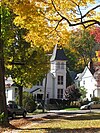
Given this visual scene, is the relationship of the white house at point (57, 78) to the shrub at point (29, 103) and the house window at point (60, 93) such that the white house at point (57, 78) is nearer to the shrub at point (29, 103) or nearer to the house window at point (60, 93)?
the house window at point (60, 93)

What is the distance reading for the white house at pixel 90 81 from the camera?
71562 mm

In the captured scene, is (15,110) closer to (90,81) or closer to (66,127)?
(66,127)

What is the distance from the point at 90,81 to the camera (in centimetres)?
7656

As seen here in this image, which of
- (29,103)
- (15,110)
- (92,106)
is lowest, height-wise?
(92,106)

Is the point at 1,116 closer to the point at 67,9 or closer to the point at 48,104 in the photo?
the point at 67,9

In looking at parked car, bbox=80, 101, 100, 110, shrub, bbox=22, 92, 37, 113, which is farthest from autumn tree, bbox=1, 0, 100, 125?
parked car, bbox=80, 101, 100, 110

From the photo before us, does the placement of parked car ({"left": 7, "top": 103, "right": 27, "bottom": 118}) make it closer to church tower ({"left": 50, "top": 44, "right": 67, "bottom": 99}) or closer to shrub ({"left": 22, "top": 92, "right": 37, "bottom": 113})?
shrub ({"left": 22, "top": 92, "right": 37, "bottom": 113})

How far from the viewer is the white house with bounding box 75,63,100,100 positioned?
7156cm

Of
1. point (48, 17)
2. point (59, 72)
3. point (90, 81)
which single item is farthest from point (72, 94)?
point (48, 17)

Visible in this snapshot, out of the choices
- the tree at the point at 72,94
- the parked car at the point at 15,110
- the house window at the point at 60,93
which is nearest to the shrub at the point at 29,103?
the parked car at the point at 15,110

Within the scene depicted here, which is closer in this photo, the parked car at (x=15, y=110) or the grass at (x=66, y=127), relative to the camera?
the grass at (x=66, y=127)

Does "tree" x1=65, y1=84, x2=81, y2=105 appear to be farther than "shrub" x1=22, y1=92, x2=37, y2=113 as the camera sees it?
Yes

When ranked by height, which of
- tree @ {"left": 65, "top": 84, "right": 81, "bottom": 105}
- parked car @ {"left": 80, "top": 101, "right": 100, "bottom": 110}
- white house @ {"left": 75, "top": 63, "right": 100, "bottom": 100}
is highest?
white house @ {"left": 75, "top": 63, "right": 100, "bottom": 100}

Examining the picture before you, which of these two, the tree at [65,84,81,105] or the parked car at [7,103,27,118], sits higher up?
the tree at [65,84,81,105]
